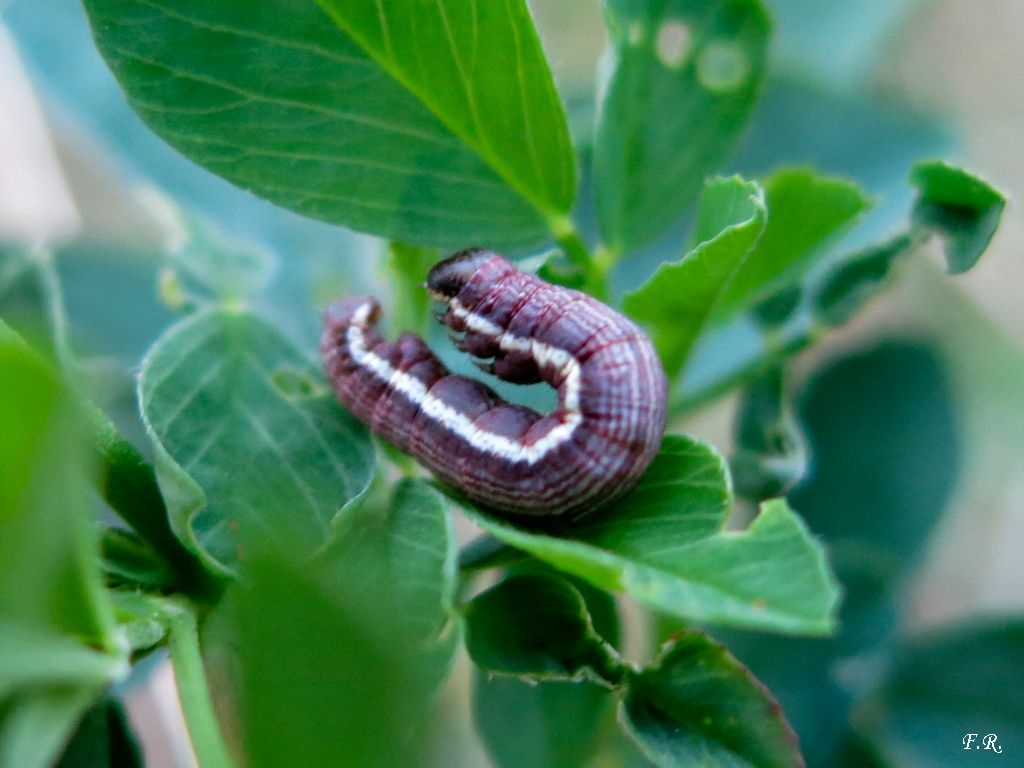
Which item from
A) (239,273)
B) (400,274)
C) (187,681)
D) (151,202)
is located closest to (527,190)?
(400,274)

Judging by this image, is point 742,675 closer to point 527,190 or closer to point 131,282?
point 527,190

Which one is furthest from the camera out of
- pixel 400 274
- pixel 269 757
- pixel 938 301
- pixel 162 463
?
pixel 938 301

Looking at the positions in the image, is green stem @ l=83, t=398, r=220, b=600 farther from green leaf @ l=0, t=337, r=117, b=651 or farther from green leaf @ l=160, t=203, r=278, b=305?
green leaf @ l=160, t=203, r=278, b=305

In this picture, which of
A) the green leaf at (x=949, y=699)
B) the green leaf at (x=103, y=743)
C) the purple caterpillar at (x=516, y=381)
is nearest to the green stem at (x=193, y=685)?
the green leaf at (x=103, y=743)

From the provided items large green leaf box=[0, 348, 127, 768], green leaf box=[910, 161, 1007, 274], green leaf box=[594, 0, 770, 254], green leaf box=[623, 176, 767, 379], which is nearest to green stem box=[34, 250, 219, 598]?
large green leaf box=[0, 348, 127, 768]

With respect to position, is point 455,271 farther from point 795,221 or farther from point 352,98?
point 795,221

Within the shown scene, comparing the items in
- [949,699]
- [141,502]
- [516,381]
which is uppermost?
[141,502]

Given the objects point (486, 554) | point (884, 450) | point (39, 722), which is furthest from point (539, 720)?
point (884, 450)
